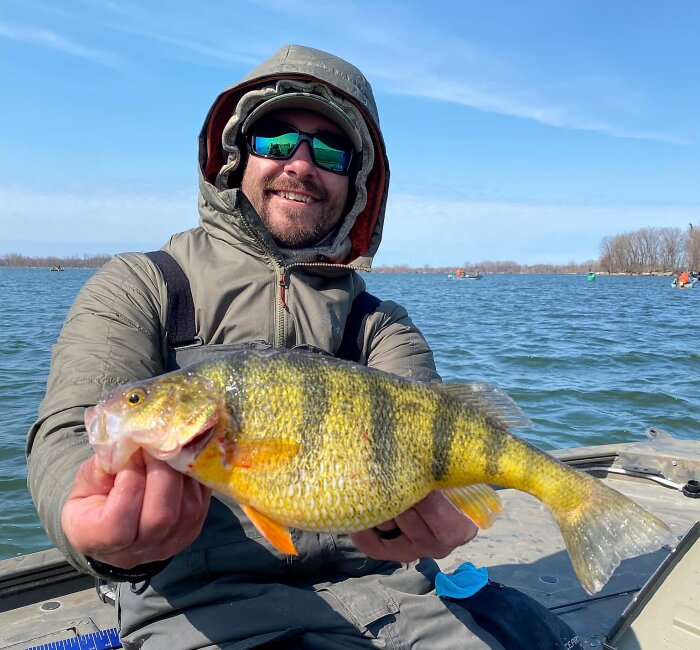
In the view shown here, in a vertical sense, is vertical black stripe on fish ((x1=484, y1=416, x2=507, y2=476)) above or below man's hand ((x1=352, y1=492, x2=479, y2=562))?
above

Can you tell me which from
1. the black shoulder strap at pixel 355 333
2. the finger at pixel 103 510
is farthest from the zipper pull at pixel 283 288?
the finger at pixel 103 510

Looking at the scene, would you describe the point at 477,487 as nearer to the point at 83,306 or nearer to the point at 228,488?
the point at 228,488

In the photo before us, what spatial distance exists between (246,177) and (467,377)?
12.3 meters

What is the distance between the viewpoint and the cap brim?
367 centimetres

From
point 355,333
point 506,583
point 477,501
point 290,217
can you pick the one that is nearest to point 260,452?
point 477,501

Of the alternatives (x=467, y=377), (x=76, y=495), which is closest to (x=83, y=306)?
(x=76, y=495)

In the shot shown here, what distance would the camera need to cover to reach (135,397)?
209cm

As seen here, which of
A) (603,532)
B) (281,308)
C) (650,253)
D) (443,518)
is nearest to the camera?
(603,532)

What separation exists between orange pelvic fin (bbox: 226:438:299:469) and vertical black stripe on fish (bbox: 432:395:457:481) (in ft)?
1.83

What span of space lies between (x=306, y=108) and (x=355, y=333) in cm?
147

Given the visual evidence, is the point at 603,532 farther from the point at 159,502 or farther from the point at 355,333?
the point at 355,333

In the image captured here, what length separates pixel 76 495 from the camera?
2.04 m

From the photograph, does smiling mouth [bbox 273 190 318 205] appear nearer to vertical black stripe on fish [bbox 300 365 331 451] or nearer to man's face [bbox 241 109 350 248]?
man's face [bbox 241 109 350 248]

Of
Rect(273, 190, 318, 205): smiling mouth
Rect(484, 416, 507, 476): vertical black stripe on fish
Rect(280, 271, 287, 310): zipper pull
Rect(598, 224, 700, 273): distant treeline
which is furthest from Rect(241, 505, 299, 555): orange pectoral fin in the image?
Rect(598, 224, 700, 273): distant treeline
